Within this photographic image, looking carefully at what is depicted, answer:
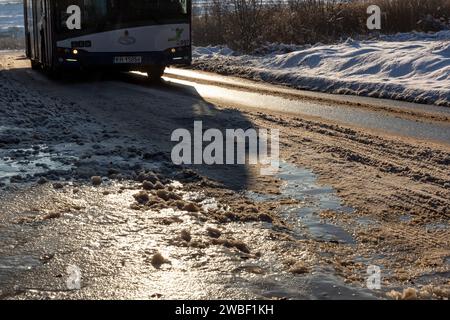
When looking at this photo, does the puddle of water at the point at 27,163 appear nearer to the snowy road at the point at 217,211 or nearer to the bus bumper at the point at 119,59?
the snowy road at the point at 217,211

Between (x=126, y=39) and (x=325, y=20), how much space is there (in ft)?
42.9

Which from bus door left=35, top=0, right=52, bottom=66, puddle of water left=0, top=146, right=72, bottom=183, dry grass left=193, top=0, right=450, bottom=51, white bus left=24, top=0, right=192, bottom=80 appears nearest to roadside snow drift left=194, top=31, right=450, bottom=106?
dry grass left=193, top=0, right=450, bottom=51

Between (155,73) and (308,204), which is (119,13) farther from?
(308,204)

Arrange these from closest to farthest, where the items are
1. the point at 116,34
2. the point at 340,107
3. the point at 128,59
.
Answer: the point at 340,107, the point at 116,34, the point at 128,59

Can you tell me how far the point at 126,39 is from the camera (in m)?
15.6

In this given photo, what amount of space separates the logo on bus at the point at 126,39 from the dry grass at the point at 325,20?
10.6m

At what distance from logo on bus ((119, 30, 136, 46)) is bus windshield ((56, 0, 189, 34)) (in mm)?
219

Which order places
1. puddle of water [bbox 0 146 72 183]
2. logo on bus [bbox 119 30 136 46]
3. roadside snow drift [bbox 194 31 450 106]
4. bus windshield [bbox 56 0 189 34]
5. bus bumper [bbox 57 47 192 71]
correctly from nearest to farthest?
puddle of water [bbox 0 146 72 183]
roadside snow drift [bbox 194 31 450 106]
bus windshield [bbox 56 0 189 34]
bus bumper [bbox 57 47 192 71]
logo on bus [bbox 119 30 136 46]

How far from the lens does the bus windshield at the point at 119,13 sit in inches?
596

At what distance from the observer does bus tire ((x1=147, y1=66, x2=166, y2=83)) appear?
54.0 feet

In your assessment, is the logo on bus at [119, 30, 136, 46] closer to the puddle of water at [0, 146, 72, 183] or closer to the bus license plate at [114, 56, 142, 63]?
the bus license plate at [114, 56, 142, 63]

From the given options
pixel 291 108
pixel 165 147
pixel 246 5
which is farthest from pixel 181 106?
pixel 246 5

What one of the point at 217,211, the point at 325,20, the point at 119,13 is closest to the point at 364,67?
the point at 119,13
